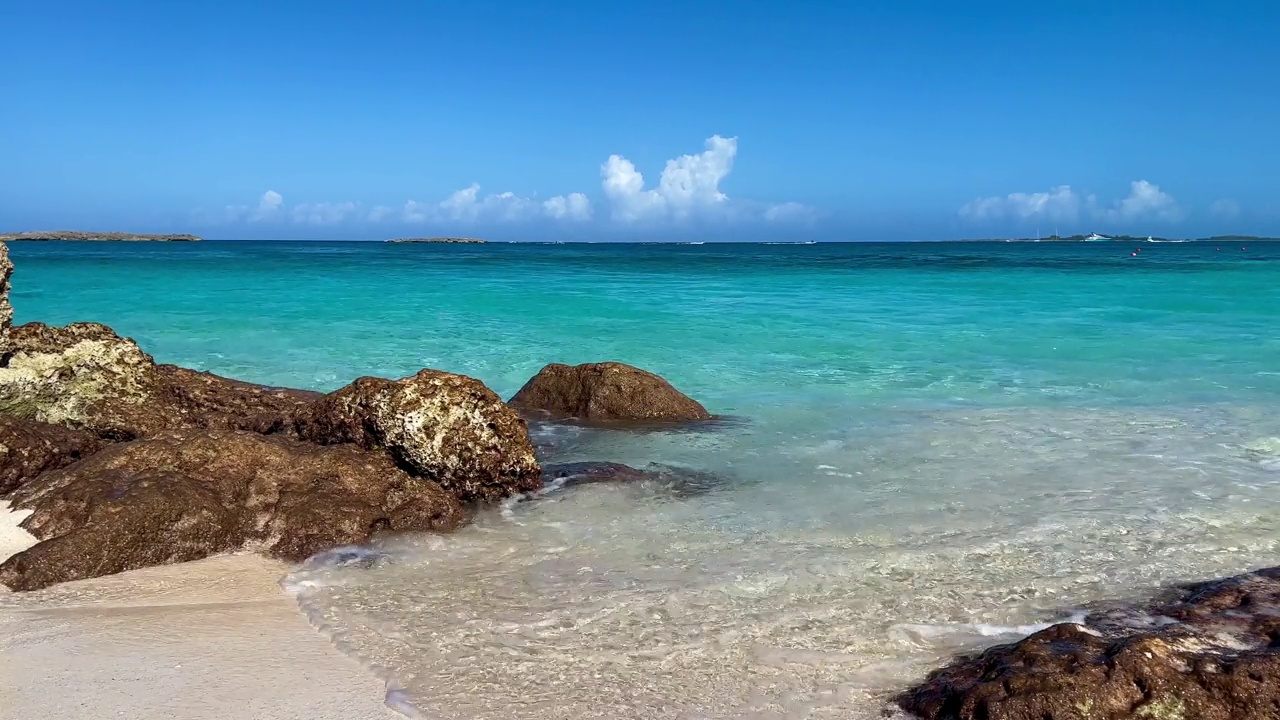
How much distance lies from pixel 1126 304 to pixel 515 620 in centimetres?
2680

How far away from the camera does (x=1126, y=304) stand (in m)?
26.8

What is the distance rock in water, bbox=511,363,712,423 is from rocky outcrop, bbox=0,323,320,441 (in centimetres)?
276

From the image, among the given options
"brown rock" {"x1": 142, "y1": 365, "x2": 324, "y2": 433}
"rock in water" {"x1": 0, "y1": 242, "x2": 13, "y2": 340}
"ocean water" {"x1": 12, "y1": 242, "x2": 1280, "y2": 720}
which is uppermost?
"rock in water" {"x1": 0, "y1": 242, "x2": 13, "y2": 340}

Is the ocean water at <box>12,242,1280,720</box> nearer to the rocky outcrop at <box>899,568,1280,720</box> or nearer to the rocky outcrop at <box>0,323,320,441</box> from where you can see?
the rocky outcrop at <box>899,568,1280,720</box>

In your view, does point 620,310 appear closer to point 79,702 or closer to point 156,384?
point 156,384

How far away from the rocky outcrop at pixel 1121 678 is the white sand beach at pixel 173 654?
237 cm

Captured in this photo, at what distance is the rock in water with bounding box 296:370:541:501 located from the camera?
22.1 feet

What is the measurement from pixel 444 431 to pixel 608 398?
3.34m

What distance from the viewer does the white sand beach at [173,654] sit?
3.75 m

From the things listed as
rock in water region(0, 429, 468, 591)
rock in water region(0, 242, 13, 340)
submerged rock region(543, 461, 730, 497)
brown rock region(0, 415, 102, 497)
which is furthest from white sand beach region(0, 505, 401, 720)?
rock in water region(0, 242, 13, 340)

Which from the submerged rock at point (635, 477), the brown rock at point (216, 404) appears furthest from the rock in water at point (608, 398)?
the brown rock at point (216, 404)

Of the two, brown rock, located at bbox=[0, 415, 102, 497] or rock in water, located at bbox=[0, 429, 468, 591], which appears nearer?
rock in water, located at bbox=[0, 429, 468, 591]

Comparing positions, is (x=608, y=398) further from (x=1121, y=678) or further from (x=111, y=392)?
(x=1121, y=678)

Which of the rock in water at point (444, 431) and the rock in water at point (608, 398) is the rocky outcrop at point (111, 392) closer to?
the rock in water at point (444, 431)
